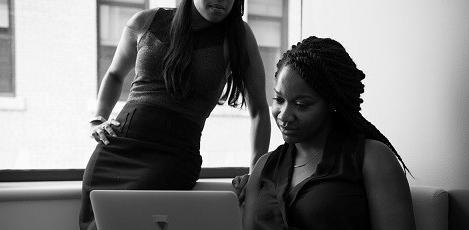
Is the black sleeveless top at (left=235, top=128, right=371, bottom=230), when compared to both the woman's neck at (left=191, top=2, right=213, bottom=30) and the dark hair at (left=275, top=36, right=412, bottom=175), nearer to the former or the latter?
the dark hair at (left=275, top=36, right=412, bottom=175)

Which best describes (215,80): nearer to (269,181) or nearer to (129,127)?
(129,127)

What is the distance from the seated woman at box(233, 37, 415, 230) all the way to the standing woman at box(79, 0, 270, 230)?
0.45 meters

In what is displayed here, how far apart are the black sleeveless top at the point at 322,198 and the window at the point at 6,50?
1.61 meters

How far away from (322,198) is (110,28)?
1913 mm

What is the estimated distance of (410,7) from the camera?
2168 mm

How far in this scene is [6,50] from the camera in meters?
2.78

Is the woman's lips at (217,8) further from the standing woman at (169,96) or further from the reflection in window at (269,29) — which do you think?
the reflection in window at (269,29)

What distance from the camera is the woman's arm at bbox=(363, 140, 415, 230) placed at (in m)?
1.46

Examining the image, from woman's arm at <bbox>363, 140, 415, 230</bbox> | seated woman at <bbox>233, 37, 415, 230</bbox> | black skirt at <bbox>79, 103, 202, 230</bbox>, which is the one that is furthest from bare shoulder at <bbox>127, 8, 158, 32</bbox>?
woman's arm at <bbox>363, 140, 415, 230</bbox>

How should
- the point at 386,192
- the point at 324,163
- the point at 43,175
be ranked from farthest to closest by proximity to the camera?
the point at 43,175 < the point at 324,163 < the point at 386,192

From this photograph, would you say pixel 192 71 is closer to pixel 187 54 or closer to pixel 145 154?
pixel 187 54

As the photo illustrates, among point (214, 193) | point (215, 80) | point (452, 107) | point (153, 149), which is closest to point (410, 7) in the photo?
point (452, 107)

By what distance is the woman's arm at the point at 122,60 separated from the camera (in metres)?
2.17

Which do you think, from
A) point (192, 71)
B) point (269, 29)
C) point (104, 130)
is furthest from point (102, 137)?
point (269, 29)
